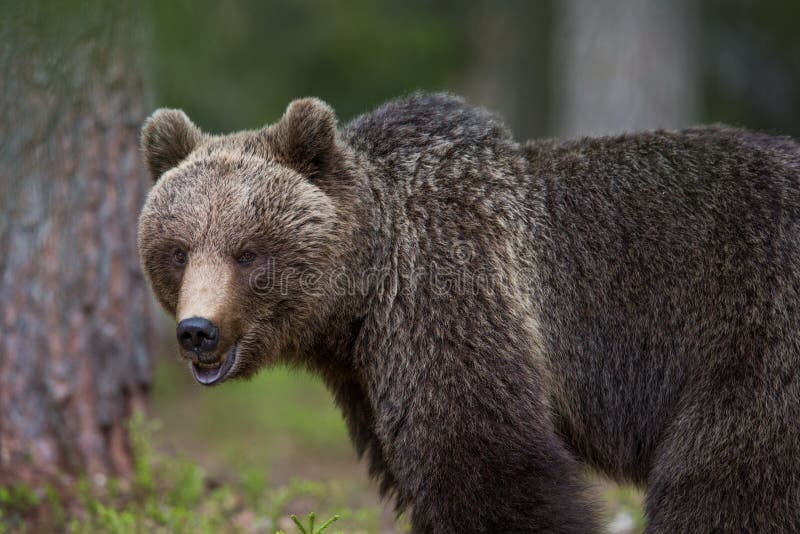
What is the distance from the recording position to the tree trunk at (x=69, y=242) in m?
6.60

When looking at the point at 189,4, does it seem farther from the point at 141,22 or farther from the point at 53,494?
the point at 53,494

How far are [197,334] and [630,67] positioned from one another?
10.5m

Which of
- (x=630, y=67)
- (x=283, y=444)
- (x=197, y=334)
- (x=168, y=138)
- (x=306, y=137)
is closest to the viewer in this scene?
(x=197, y=334)

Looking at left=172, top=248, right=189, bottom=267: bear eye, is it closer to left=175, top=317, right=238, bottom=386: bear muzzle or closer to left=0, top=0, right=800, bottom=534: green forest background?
left=175, top=317, right=238, bottom=386: bear muzzle

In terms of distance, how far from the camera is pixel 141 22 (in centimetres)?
738

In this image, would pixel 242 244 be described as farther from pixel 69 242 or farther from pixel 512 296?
pixel 69 242

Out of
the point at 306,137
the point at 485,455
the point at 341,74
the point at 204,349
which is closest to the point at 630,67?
the point at 341,74

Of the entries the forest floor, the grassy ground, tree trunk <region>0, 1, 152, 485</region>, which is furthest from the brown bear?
the forest floor

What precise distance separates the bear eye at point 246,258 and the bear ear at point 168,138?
925mm

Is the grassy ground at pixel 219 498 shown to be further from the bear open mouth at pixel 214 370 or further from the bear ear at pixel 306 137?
the bear ear at pixel 306 137

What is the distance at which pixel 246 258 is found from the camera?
4.90 meters

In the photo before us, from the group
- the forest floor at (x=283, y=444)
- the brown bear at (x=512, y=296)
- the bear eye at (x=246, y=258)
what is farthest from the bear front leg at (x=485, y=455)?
the forest floor at (x=283, y=444)

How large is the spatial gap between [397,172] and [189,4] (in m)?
4.73

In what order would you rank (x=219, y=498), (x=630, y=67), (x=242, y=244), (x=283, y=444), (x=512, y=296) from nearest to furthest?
(x=242, y=244), (x=512, y=296), (x=219, y=498), (x=283, y=444), (x=630, y=67)
